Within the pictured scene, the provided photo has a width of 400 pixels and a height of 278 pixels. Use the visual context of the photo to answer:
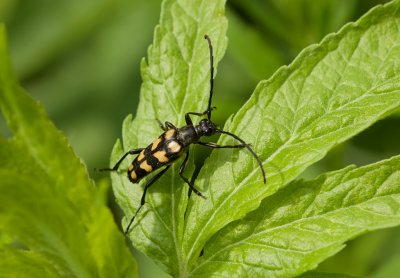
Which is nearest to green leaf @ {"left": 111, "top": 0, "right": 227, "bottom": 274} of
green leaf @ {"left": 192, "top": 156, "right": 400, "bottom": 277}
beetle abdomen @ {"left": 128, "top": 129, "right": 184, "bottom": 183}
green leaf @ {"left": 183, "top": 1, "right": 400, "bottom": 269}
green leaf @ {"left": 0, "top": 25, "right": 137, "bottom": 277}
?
green leaf @ {"left": 183, "top": 1, "right": 400, "bottom": 269}

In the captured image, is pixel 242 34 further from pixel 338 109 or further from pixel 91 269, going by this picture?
pixel 91 269

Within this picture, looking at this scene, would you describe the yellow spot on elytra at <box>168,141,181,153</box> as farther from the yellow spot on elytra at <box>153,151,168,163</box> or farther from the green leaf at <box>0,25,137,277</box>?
the green leaf at <box>0,25,137,277</box>

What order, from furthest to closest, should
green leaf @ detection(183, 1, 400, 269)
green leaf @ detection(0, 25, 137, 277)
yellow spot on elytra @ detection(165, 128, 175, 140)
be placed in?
yellow spot on elytra @ detection(165, 128, 175, 140) < green leaf @ detection(183, 1, 400, 269) < green leaf @ detection(0, 25, 137, 277)

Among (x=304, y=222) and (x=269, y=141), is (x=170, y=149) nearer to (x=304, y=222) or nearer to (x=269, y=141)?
(x=269, y=141)

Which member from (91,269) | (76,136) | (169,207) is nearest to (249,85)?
(76,136)

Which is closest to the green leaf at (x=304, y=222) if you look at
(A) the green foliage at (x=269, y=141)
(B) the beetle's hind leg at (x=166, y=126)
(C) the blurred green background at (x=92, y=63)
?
(A) the green foliage at (x=269, y=141)

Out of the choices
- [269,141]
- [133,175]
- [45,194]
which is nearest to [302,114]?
[269,141]
